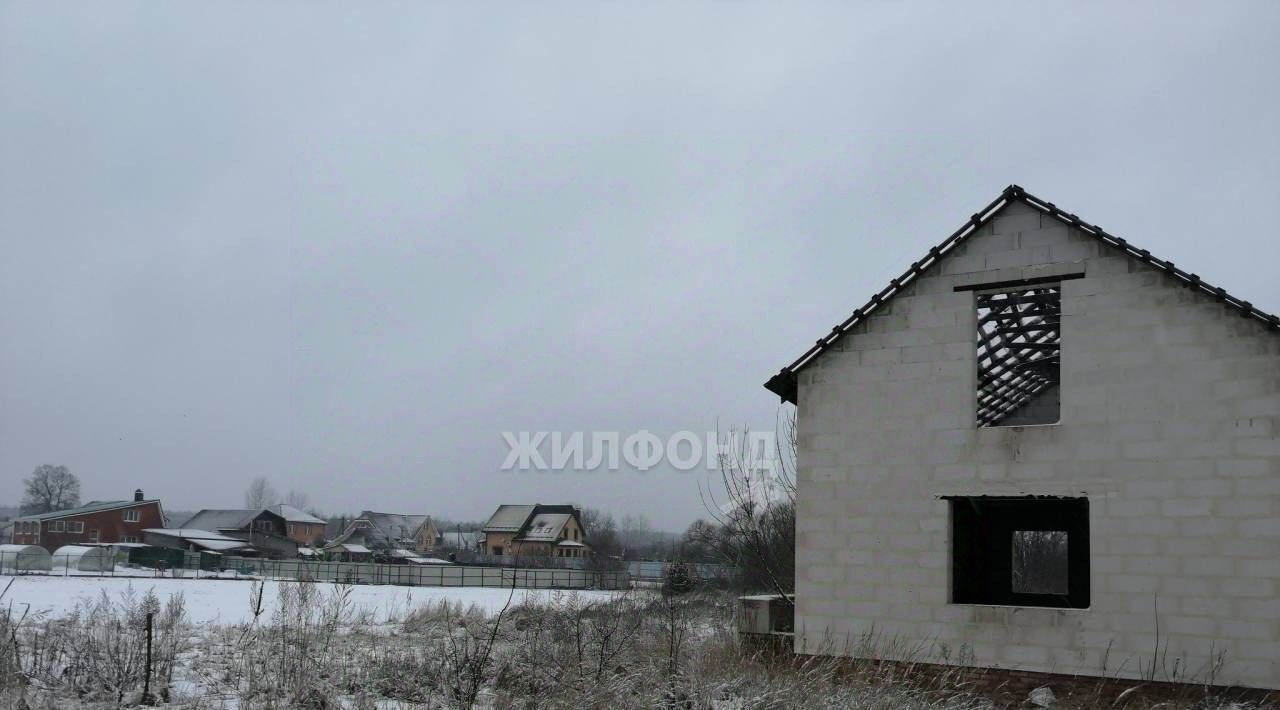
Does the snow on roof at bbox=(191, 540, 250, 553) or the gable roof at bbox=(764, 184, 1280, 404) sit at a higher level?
the gable roof at bbox=(764, 184, 1280, 404)

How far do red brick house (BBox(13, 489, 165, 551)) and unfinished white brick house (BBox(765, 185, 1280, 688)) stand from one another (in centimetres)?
7438

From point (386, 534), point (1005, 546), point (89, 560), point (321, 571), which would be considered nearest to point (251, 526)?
point (386, 534)

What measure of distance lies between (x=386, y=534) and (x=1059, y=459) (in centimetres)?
8913

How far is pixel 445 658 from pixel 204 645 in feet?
21.0

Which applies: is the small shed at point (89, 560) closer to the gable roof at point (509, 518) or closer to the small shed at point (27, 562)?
the small shed at point (27, 562)

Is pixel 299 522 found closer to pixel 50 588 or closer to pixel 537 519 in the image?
pixel 537 519

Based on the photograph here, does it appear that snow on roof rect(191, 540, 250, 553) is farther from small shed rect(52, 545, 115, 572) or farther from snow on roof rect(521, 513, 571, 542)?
snow on roof rect(521, 513, 571, 542)

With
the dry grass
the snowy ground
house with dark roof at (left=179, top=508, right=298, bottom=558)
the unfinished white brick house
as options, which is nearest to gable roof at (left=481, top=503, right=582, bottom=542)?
house with dark roof at (left=179, top=508, right=298, bottom=558)

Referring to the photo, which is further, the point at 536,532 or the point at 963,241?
the point at 536,532

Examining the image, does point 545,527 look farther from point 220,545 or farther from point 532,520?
point 220,545

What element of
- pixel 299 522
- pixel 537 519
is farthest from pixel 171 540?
pixel 537 519

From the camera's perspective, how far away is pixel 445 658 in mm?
12266

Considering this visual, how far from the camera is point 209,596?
35094mm

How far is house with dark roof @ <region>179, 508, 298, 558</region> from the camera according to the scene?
8062cm
